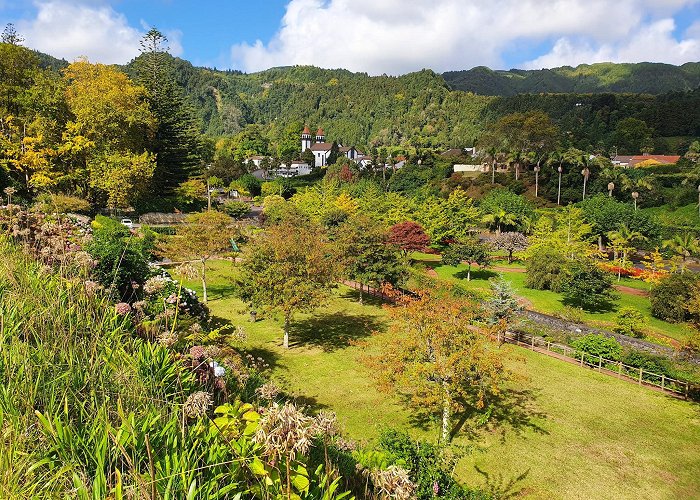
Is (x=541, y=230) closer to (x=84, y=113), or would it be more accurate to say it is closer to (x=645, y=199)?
(x=645, y=199)

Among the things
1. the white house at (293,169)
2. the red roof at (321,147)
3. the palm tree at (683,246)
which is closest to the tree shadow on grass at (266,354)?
the palm tree at (683,246)

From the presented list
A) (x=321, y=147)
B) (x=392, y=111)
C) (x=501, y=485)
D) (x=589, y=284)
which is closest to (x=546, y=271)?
(x=589, y=284)

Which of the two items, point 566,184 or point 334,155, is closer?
point 566,184

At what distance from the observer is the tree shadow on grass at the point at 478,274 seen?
3459 cm

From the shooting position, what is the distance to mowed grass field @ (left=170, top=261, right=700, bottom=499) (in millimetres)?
11562

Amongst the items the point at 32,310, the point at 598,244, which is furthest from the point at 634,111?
the point at 32,310

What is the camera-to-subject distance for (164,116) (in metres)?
48.1

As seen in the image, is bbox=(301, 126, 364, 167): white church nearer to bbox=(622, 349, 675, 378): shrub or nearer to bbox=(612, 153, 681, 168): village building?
bbox=(612, 153, 681, 168): village building

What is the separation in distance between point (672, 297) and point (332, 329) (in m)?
19.4

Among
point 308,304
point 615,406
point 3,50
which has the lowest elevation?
point 615,406

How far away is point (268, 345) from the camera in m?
19.5

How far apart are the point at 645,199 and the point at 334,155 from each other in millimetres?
76754

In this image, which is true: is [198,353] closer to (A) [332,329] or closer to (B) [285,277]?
(B) [285,277]

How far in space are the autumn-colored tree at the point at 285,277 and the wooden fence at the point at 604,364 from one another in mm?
10437
